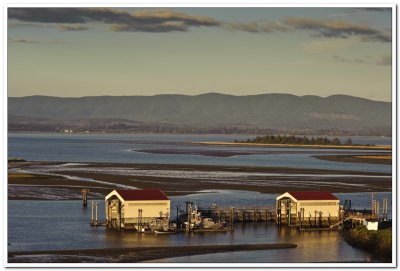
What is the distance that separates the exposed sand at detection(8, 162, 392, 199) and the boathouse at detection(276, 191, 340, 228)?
21434 mm

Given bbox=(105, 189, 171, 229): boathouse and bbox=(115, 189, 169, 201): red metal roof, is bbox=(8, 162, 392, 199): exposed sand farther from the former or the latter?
bbox=(105, 189, 171, 229): boathouse

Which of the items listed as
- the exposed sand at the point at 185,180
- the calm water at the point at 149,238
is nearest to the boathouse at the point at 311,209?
the calm water at the point at 149,238

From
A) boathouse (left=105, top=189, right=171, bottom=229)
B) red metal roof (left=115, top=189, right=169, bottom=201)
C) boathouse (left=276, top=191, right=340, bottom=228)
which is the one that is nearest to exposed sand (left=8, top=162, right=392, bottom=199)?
red metal roof (left=115, top=189, right=169, bottom=201)

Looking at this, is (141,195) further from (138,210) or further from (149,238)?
(149,238)

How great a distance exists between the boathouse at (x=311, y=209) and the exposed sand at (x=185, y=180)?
21.4m

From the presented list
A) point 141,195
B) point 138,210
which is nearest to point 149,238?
point 138,210

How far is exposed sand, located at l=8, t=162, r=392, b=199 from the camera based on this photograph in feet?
268

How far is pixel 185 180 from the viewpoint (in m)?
95.2

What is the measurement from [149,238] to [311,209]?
12.9 meters

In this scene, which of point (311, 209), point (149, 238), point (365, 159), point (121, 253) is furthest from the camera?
point (365, 159)

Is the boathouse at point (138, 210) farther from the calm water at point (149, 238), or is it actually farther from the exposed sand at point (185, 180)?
the exposed sand at point (185, 180)

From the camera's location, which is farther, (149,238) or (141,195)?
(141,195)

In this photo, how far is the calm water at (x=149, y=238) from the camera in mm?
48625
